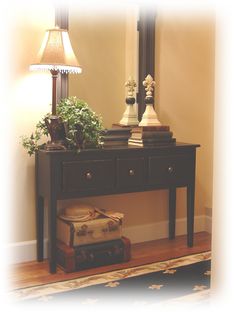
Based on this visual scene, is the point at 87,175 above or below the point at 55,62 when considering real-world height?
below

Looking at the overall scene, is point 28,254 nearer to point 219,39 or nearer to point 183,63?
point 183,63

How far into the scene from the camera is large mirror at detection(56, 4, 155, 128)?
116 inches

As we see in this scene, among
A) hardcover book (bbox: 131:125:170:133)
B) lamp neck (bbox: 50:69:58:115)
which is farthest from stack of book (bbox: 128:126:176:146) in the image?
lamp neck (bbox: 50:69:58:115)

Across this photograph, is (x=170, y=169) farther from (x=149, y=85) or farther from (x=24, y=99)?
(x=24, y=99)

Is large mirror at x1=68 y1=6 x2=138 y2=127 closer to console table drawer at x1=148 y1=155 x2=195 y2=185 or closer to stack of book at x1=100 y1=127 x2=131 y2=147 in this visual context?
stack of book at x1=100 y1=127 x2=131 y2=147

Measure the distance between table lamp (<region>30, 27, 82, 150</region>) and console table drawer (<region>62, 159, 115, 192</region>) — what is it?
6.0 inches

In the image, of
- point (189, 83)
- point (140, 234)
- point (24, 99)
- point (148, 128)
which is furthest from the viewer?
point (189, 83)

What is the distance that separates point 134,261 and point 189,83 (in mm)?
1474

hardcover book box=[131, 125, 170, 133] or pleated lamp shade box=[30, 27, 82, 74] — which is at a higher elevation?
pleated lamp shade box=[30, 27, 82, 74]

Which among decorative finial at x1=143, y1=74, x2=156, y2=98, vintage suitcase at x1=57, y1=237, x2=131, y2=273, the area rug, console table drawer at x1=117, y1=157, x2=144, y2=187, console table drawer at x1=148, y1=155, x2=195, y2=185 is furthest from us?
decorative finial at x1=143, y1=74, x2=156, y2=98

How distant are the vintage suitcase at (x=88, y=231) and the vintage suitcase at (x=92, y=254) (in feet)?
0.10

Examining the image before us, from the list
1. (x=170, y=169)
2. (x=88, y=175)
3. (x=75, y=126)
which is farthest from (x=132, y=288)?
(x=75, y=126)

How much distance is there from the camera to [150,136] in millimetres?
3031

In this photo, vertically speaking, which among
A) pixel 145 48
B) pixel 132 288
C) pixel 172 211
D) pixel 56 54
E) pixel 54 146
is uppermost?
pixel 145 48
